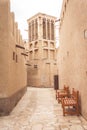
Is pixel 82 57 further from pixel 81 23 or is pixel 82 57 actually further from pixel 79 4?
pixel 79 4

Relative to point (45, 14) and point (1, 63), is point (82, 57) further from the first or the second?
point (45, 14)

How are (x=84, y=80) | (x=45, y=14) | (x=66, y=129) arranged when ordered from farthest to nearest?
(x=45, y=14)
(x=84, y=80)
(x=66, y=129)

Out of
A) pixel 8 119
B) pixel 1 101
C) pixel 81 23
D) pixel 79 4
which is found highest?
pixel 79 4

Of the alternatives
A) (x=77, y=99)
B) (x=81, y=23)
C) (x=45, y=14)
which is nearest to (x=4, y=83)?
(x=77, y=99)

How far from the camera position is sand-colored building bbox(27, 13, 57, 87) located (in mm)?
25344

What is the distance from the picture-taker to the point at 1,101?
7.36 m

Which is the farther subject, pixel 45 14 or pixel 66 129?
pixel 45 14

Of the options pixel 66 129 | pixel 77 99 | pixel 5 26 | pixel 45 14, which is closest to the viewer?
pixel 66 129

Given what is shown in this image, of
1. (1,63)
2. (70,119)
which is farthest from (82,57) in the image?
(1,63)

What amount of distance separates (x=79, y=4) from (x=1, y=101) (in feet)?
14.9

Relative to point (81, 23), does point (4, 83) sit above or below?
below

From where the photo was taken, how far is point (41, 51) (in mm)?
27656

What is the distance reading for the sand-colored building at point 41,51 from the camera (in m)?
25.3

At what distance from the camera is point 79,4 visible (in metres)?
6.79
